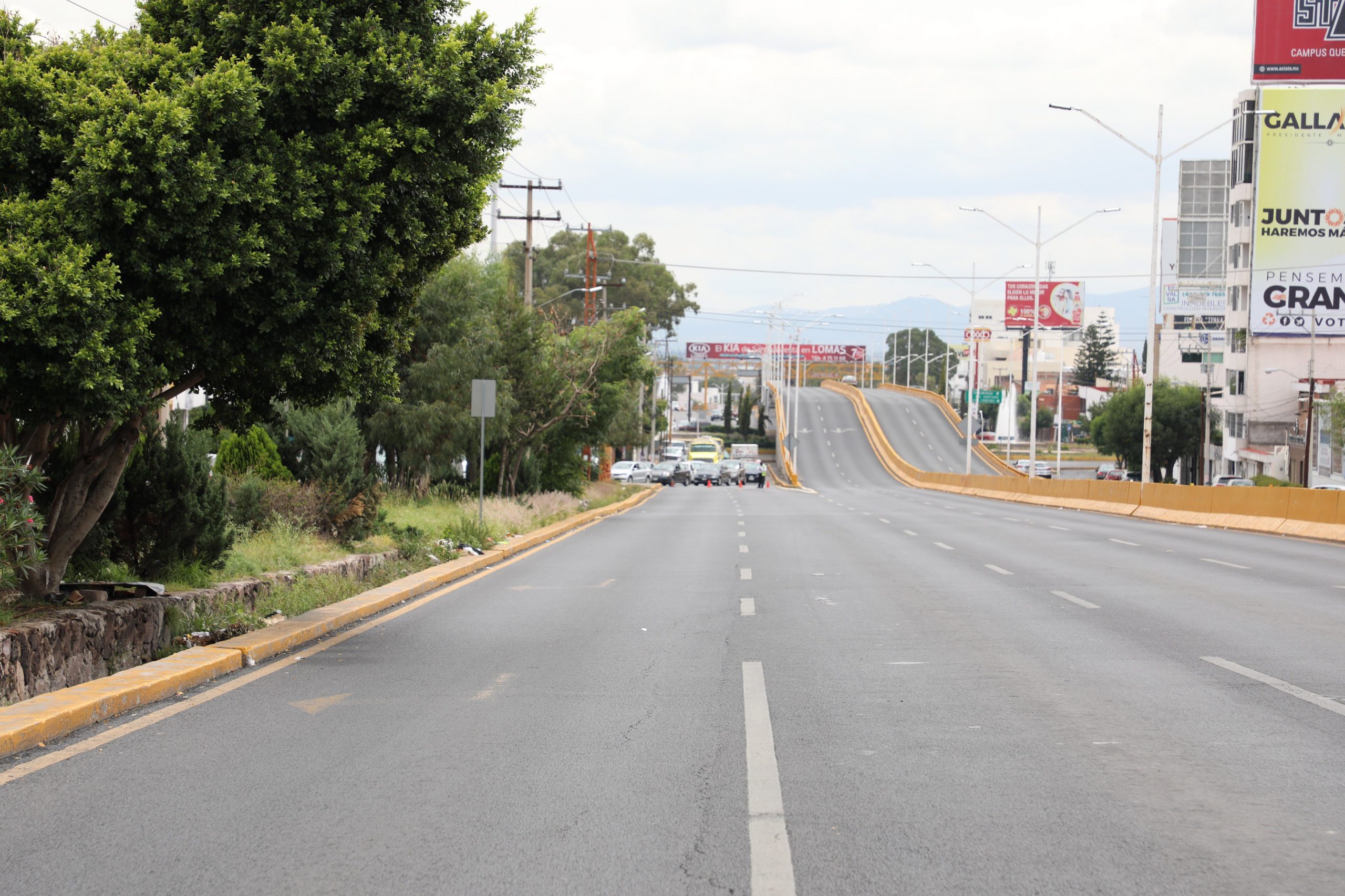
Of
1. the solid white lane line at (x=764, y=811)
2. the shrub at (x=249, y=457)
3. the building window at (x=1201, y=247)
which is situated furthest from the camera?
the building window at (x=1201, y=247)

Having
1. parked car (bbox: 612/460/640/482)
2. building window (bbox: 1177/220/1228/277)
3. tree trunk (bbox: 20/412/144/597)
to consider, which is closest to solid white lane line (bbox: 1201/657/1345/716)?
tree trunk (bbox: 20/412/144/597)

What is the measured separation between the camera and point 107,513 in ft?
41.2

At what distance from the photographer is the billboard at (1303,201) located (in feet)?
204

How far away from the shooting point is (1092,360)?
16612cm

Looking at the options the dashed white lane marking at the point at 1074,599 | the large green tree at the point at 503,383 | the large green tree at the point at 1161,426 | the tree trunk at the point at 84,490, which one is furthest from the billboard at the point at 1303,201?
the tree trunk at the point at 84,490

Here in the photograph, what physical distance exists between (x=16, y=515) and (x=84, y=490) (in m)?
2.43

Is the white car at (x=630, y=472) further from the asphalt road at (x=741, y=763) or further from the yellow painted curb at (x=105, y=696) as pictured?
the yellow painted curb at (x=105, y=696)

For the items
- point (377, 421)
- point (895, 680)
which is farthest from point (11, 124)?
point (377, 421)

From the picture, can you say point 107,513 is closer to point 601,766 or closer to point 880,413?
point 601,766

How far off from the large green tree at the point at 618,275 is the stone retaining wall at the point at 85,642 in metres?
84.1

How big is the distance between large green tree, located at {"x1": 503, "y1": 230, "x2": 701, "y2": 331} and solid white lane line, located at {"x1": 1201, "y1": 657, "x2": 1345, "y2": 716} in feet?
279

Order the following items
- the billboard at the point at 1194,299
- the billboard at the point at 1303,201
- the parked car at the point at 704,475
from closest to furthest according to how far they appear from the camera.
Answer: the billboard at the point at 1303,201, the parked car at the point at 704,475, the billboard at the point at 1194,299

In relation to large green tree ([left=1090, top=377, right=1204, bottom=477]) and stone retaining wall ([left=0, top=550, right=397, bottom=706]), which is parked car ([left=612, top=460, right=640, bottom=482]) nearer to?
large green tree ([left=1090, top=377, right=1204, bottom=477])

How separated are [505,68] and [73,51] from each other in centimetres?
335
